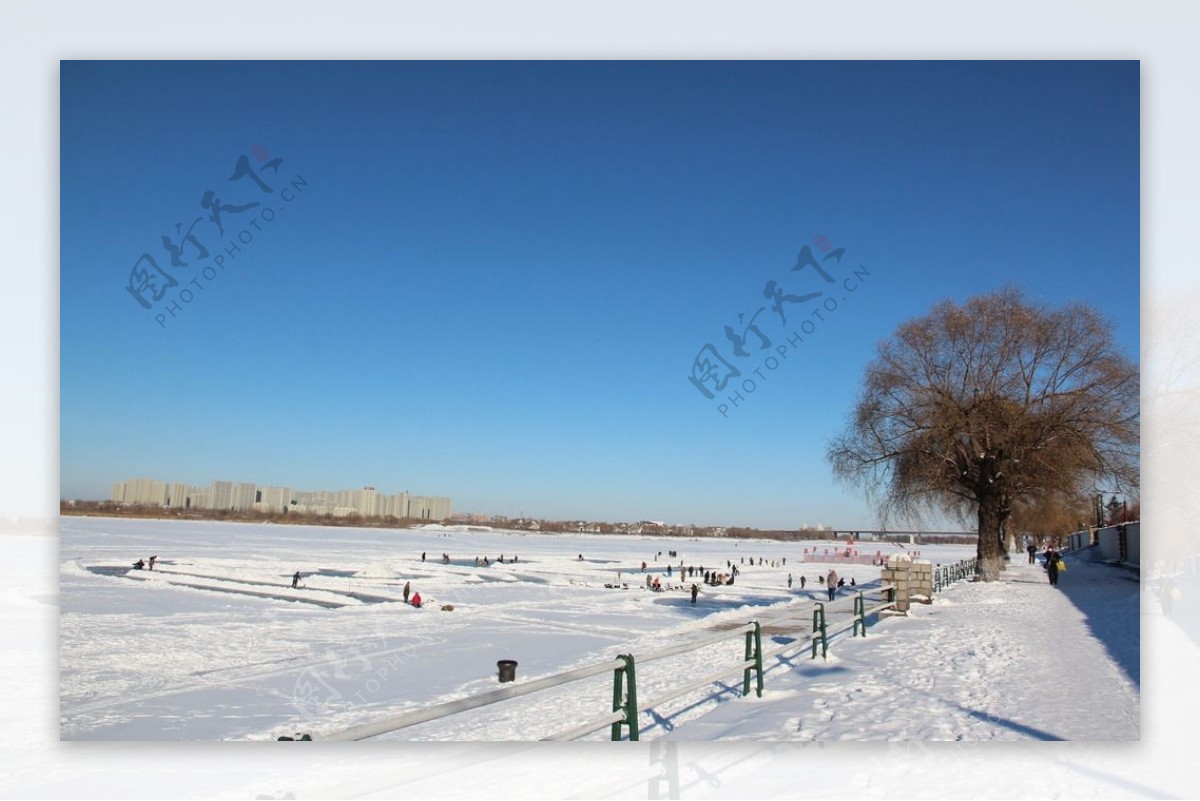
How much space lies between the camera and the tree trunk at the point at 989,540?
18422mm

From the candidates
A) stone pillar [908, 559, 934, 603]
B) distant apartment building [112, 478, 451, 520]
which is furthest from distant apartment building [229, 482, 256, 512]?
stone pillar [908, 559, 934, 603]

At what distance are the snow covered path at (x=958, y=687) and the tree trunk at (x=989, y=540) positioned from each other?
7.18 m

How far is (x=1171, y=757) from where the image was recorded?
584 cm

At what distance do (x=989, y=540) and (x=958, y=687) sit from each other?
13201 millimetres

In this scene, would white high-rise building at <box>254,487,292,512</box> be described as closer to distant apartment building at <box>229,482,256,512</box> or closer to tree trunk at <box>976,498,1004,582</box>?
distant apartment building at <box>229,482,256,512</box>

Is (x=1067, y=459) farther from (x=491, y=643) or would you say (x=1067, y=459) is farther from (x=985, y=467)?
(x=491, y=643)

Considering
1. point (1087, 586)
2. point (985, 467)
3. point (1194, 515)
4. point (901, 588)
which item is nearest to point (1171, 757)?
point (1194, 515)

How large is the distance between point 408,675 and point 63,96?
8.94 m

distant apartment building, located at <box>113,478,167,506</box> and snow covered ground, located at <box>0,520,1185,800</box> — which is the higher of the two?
distant apartment building, located at <box>113,478,167,506</box>

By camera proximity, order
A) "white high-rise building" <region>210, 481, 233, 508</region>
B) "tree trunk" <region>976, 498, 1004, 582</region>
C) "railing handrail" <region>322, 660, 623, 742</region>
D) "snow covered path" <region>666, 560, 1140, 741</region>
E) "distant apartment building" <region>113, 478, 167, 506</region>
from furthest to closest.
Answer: "tree trunk" <region>976, 498, 1004, 582</region>, "white high-rise building" <region>210, 481, 233, 508</region>, "distant apartment building" <region>113, 478, 167, 506</region>, "snow covered path" <region>666, 560, 1140, 741</region>, "railing handrail" <region>322, 660, 623, 742</region>

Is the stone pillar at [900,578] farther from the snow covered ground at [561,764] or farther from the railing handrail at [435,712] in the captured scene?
the railing handrail at [435,712]

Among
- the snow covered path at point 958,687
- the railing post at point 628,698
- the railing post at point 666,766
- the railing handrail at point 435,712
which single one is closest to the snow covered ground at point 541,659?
the snow covered path at point 958,687

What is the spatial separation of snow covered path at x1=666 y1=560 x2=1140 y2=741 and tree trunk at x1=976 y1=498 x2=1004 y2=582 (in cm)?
718

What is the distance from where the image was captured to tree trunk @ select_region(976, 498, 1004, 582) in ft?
60.4
